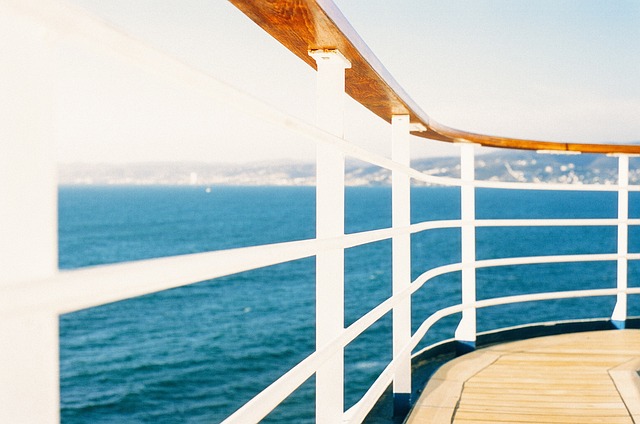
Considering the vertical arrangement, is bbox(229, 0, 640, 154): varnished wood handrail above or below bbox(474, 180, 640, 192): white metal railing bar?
above

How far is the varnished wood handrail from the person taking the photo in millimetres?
1124

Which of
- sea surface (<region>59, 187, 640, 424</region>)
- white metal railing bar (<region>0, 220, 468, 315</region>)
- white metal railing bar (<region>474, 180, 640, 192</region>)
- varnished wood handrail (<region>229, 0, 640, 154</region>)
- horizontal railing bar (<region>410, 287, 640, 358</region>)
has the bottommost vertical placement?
sea surface (<region>59, 187, 640, 424</region>)

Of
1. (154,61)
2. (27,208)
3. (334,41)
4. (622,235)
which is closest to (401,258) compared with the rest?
(334,41)

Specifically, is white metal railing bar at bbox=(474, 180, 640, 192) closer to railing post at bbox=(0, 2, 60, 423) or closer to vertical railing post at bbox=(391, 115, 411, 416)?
vertical railing post at bbox=(391, 115, 411, 416)

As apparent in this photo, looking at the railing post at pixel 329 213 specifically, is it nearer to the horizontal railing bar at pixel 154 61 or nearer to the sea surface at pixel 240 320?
the horizontal railing bar at pixel 154 61

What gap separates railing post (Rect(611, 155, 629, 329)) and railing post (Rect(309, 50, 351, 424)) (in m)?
2.32

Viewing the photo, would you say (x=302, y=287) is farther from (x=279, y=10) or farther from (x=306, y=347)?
(x=279, y=10)

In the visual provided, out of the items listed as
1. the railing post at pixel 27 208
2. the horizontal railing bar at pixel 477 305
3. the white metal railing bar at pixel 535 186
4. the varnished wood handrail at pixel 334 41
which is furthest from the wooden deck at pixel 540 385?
the railing post at pixel 27 208

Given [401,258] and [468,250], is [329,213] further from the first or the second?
[468,250]

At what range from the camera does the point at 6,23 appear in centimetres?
46

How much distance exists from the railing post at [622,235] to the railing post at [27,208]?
3.21 metres

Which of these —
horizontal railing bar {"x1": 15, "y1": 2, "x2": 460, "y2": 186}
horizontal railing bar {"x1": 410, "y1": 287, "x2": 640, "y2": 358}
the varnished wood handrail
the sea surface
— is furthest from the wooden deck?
the sea surface

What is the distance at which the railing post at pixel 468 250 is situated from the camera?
279 cm

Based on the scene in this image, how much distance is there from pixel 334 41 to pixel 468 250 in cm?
176
